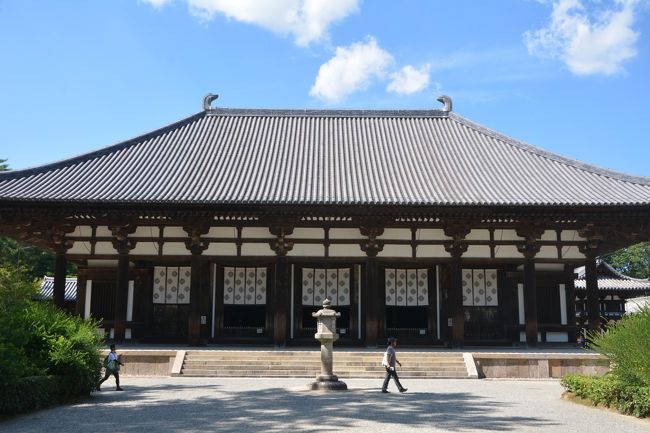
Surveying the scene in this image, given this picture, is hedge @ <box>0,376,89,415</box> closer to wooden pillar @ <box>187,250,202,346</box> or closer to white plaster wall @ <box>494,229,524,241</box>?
wooden pillar @ <box>187,250,202,346</box>

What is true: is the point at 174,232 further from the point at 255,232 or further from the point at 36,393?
the point at 36,393

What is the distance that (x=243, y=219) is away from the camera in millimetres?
17203

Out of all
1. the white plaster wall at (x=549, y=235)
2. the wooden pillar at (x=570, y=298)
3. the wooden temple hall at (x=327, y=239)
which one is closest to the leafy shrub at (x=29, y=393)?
the wooden temple hall at (x=327, y=239)

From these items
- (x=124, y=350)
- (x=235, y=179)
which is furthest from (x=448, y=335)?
(x=124, y=350)

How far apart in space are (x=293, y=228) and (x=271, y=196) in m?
1.27

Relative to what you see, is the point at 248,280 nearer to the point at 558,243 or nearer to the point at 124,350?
the point at 124,350

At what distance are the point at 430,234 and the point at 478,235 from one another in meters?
1.44

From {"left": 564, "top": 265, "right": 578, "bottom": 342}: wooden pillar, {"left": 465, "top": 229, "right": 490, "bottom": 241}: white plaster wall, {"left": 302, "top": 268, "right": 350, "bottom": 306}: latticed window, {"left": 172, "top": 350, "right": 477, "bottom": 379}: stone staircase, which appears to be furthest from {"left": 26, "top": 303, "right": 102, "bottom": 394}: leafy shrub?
{"left": 564, "top": 265, "right": 578, "bottom": 342}: wooden pillar

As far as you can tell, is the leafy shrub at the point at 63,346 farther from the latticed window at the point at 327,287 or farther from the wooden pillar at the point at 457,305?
the wooden pillar at the point at 457,305

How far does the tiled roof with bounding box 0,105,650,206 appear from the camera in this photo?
16.9 meters

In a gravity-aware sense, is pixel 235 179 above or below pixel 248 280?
above

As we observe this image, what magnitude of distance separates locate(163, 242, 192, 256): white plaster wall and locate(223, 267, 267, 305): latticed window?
1.61 m

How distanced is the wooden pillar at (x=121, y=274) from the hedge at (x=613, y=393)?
39.2 feet

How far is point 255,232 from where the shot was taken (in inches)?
698
